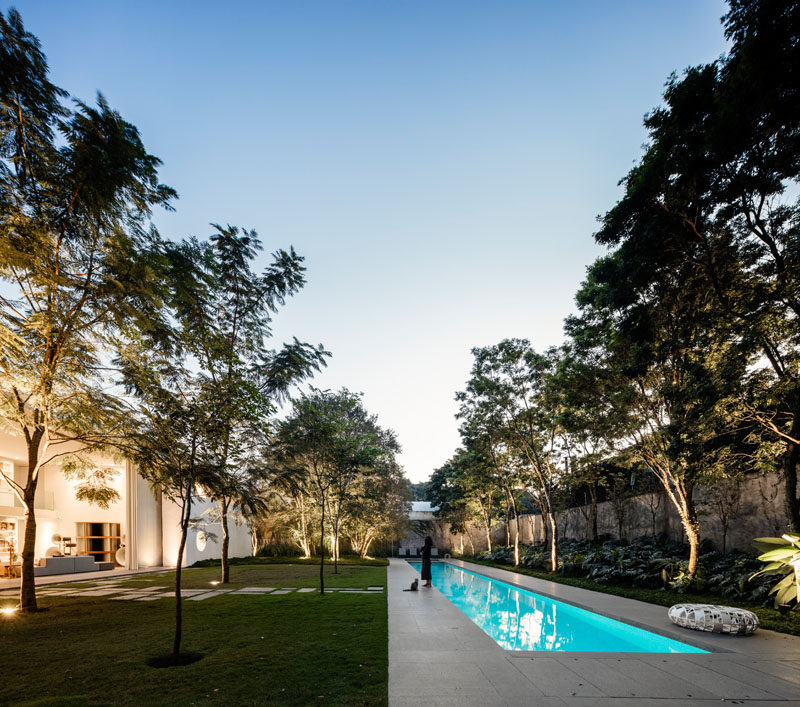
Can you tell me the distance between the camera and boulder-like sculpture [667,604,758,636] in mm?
6066

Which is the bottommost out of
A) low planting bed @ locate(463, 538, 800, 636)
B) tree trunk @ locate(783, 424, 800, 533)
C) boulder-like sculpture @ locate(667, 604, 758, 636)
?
low planting bed @ locate(463, 538, 800, 636)

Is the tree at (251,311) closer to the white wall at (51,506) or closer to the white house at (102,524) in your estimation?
the white house at (102,524)

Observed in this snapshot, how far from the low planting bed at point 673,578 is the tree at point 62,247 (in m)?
11.8

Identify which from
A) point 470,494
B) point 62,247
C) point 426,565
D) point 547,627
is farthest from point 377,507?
point 62,247

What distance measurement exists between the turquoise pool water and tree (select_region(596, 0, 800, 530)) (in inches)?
154

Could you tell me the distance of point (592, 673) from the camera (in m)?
4.63

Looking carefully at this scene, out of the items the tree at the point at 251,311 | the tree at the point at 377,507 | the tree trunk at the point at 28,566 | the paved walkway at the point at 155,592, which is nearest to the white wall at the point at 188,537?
the tree at the point at 377,507

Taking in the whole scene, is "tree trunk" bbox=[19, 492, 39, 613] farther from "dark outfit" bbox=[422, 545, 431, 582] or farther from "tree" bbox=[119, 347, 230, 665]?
"dark outfit" bbox=[422, 545, 431, 582]

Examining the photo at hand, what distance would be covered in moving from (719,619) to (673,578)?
4853mm

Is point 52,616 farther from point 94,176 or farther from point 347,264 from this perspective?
point 347,264

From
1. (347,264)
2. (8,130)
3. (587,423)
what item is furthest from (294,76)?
(587,423)

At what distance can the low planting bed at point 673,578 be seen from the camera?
7.98m

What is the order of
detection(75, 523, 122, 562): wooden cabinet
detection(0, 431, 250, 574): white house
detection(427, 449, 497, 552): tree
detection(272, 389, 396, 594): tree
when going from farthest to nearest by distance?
detection(75, 523, 122, 562): wooden cabinet
detection(427, 449, 497, 552): tree
detection(0, 431, 250, 574): white house
detection(272, 389, 396, 594): tree

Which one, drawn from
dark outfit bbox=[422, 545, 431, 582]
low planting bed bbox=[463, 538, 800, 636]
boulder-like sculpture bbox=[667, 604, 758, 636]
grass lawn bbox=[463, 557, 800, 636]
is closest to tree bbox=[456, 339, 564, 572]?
low planting bed bbox=[463, 538, 800, 636]
